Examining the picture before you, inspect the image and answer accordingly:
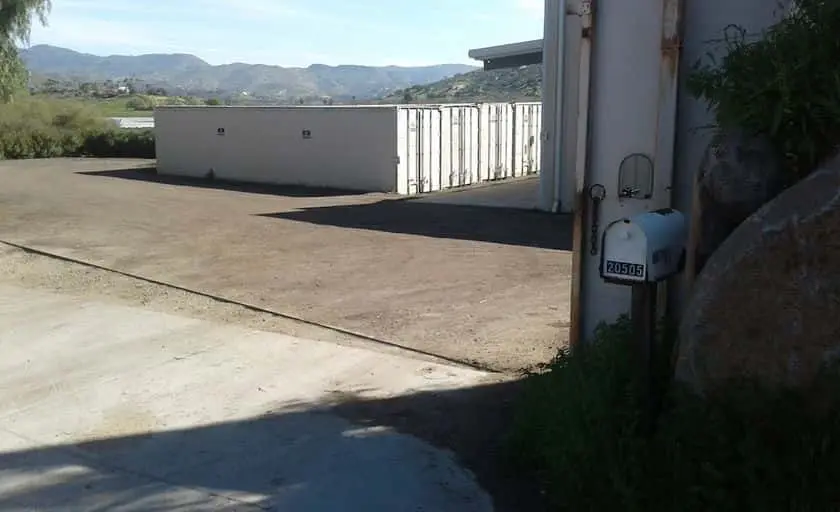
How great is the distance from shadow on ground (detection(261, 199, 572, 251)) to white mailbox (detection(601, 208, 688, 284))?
916cm

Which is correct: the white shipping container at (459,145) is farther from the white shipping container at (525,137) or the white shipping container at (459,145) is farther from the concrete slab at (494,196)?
the white shipping container at (525,137)

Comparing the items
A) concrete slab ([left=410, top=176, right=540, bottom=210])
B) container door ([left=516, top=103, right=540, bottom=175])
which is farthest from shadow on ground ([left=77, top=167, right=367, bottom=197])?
container door ([left=516, top=103, right=540, bottom=175])

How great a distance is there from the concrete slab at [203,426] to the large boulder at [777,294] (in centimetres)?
146

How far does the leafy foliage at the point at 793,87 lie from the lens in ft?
11.7

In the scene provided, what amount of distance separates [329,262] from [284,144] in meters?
12.9

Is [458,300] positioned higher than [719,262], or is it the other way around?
[719,262]

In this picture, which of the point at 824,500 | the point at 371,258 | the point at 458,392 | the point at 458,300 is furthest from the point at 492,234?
the point at 824,500

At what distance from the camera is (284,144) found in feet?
80.0

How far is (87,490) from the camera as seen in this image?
467 cm

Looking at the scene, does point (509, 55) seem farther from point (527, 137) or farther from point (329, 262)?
point (329, 262)

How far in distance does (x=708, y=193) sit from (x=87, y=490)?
3.38 meters

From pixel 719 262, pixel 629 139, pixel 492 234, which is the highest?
pixel 629 139

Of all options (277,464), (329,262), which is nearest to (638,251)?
(277,464)

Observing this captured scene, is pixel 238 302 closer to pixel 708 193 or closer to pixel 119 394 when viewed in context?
pixel 119 394
